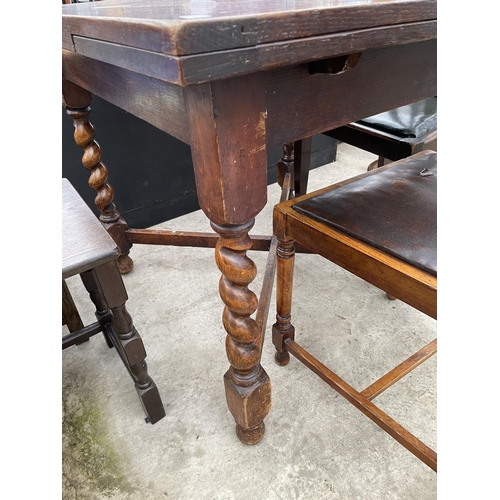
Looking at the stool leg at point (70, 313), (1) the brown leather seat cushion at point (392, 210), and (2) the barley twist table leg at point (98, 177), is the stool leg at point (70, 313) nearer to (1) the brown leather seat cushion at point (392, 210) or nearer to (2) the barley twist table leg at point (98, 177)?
(2) the barley twist table leg at point (98, 177)

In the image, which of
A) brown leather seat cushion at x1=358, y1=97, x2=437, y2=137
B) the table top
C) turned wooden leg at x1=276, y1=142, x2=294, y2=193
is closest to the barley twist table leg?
turned wooden leg at x1=276, y1=142, x2=294, y2=193

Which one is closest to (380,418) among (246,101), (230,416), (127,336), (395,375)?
(395,375)

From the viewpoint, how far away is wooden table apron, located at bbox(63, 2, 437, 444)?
19.1 inches

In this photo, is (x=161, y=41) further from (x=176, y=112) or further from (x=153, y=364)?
(x=153, y=364)

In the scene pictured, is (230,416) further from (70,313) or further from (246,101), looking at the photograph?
(246,101)

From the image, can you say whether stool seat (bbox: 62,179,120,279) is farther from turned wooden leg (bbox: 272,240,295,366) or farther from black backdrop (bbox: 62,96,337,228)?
black backdrop (bbox: 62,96,337,228)

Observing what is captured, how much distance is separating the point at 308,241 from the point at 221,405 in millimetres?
541

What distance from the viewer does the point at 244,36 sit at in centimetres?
42

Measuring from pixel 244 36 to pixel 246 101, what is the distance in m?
0.11

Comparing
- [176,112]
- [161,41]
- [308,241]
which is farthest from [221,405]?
[161,41]

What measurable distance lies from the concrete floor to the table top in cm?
87

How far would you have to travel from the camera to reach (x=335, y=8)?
1.57 ft

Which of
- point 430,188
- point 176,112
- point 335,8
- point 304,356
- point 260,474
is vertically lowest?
point 260,474

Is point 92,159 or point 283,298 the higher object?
point 92,159
